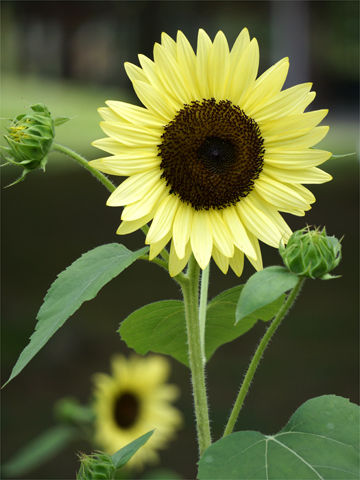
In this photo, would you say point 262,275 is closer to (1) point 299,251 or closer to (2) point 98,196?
(1) point 299,251

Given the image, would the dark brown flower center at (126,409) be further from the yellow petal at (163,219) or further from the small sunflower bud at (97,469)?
the yellow petal at (163,219)

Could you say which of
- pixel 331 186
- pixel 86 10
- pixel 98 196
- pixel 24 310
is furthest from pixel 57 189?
pixel 86 10

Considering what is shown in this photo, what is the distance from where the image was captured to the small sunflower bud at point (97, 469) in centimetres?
90

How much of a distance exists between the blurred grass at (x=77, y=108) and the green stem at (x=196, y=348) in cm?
430

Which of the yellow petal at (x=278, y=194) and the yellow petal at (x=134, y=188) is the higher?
the yellow petal at (x=134, y=188)

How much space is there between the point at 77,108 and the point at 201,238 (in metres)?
8.86

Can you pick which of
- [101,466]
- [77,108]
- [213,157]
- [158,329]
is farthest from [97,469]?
[77,108]

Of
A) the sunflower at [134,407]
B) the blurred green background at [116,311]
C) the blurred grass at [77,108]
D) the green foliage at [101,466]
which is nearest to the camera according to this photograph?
the green foliage at [101,466]

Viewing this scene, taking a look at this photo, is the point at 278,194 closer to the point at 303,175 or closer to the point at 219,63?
the point at 303,175

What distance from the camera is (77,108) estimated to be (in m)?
9.45

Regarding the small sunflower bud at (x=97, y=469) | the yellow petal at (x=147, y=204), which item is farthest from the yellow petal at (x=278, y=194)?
the small sunflower bud at (x=97, y=469)

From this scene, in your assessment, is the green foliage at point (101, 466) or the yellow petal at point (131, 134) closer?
the yellow petal at point (131, 134)

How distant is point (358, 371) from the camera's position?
3.70 metres

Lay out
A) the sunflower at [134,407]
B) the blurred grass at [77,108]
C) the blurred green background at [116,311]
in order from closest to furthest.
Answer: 1. the sunflower at [134,407]
2. the blurred green background at [116,311]
3. the blurred grass at [77,108]
